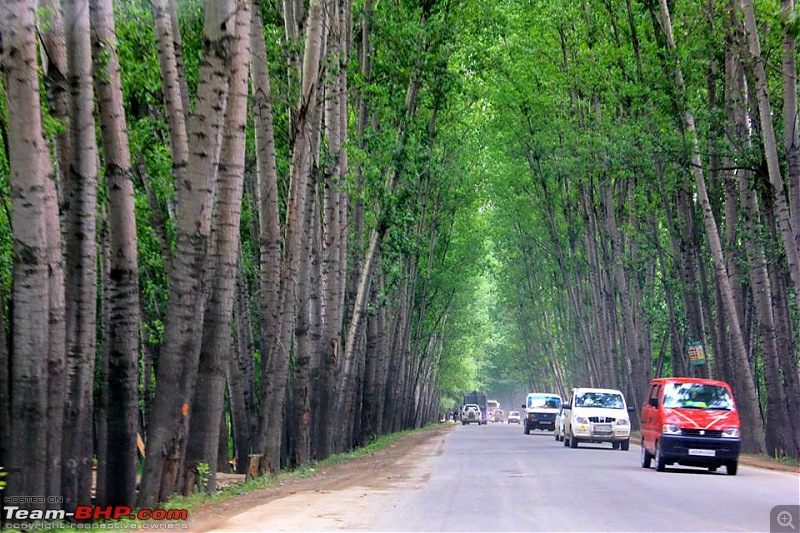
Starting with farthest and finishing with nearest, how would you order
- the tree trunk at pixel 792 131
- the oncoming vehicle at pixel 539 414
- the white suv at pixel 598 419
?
the oncoming vehicle at pixel 539 414, the white suv at pixel 598 419, the tree trunk at pixel 792 131

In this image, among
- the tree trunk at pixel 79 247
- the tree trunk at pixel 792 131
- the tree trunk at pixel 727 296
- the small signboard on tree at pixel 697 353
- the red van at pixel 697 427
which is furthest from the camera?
the small signboard on tree at pixel 697 353

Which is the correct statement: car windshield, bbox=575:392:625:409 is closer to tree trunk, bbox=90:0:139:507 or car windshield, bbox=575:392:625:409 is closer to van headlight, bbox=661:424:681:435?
van headlight, bbox=661:424:681:435

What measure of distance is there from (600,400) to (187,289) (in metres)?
23.3

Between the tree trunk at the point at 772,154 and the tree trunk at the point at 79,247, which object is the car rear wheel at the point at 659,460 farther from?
the tree trunk at the point at 79,247

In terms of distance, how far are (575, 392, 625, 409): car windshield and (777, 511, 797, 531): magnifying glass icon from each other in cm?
2168

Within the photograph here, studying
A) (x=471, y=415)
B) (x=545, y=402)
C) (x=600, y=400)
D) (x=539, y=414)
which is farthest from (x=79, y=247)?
(x=471, y=415)

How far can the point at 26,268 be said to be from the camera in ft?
37.7

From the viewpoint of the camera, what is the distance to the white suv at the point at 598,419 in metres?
34.6

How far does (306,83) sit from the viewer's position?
21.5 meters

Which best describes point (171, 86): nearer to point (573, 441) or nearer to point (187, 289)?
point (187, 289)

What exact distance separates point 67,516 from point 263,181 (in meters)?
9.03

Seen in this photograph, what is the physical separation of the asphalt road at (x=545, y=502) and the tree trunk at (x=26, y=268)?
8.06 feet

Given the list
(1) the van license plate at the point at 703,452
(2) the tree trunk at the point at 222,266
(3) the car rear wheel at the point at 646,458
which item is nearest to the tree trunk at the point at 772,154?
(1) the van license plate at the point at 703,452

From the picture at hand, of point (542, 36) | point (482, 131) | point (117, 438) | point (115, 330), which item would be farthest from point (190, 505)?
point (482, 131)
